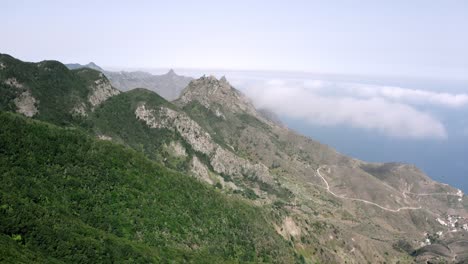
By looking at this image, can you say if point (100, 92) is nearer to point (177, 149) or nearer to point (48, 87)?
point (48, 87)

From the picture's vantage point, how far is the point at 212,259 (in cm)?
6512

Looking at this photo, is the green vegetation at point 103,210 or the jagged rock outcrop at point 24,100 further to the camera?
the jagged rock outcrop at point 24,100

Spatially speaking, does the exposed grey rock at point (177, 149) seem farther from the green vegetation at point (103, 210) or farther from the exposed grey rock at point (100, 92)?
the green vegetation at point (103, 210)

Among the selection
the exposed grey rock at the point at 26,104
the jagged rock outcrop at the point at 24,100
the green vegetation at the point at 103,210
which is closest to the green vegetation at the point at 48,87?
the jagged rock outcrop at the point at 24,100

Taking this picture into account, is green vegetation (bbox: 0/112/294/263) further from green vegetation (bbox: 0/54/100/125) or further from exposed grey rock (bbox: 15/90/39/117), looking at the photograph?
green vegetation (bbox: 0/54/100/125)

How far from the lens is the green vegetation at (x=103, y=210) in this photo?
133ft

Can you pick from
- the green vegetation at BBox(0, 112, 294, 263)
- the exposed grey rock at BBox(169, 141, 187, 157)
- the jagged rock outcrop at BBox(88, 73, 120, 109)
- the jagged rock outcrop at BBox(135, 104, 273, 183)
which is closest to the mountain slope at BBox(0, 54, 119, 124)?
the jagged rock outcrop at BBox(88, 73, 120, 109)

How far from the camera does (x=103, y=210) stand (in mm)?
58562

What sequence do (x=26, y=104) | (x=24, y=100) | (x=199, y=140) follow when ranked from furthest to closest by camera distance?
(x=199, y=140) < (x=24, y=100) < (x=26, y=104)

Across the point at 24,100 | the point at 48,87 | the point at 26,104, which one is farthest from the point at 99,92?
the point at 26,104

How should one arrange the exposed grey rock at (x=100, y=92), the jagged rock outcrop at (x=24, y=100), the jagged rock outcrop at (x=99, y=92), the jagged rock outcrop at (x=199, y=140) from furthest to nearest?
the jagged rock outcrop at (x=199, y=140) < the exposed grey rock at (x=100, y=92) < the jagged rock outcrop at (x=99, y=92) < the jagged rock outcrop at (x=24, y=100)

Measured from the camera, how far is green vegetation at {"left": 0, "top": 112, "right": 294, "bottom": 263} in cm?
4062

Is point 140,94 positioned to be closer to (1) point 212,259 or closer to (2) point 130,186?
(2) point 130,186

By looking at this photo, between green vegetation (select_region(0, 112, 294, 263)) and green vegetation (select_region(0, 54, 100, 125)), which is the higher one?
green vegetation (select_region(0, 54, 100, 125))
